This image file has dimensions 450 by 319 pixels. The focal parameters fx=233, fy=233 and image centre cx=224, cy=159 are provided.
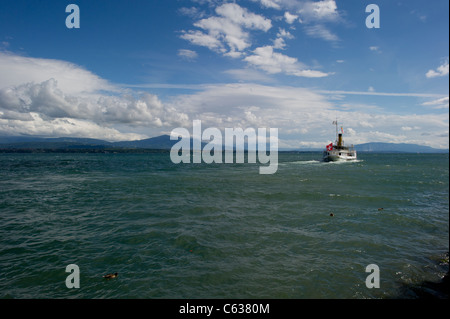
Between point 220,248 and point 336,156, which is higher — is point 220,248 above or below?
below

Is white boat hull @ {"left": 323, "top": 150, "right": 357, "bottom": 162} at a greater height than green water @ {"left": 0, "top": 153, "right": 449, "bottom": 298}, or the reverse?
white boat hull @ {"left": 323, "top": 150, "right": 357, "bottom": 162}

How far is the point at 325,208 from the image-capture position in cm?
1972

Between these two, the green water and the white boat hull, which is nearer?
the green water

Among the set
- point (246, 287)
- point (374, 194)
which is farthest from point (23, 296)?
point (374, 194)

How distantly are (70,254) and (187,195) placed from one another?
49.6 feet

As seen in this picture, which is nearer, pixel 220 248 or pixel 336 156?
pixel 220 248

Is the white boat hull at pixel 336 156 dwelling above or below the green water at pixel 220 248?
above

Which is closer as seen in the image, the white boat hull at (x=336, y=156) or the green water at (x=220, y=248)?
the green water at (x=220, y=248)

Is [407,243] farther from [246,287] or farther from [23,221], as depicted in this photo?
[23,221]

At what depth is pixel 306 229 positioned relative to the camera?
1452 centimetres
